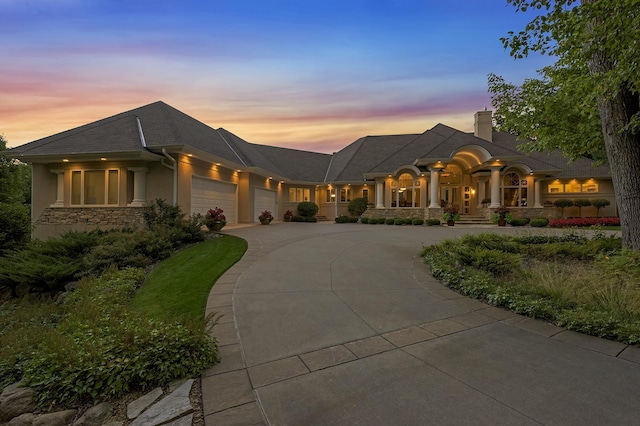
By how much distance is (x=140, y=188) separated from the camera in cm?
1309

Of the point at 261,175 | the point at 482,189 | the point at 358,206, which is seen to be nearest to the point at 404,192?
the point at 358,206

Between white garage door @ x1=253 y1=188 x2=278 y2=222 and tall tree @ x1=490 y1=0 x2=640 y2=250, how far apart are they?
47.8ft

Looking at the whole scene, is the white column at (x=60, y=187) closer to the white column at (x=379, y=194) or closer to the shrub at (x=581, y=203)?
the white column at (x=379, y=194)

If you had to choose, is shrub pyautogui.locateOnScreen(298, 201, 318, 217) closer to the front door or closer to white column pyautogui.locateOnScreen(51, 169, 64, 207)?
the front door

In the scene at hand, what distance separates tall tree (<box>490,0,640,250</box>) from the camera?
5.41 m

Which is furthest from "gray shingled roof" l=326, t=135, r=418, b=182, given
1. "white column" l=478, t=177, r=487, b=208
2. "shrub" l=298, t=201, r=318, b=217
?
"white column" l=478, t=177, r=487, b=208

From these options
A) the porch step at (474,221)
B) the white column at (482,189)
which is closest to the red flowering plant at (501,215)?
the porch step at (474,221)

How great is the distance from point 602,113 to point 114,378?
Answer: 34.1 feet

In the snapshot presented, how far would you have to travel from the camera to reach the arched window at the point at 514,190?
21.3 metres

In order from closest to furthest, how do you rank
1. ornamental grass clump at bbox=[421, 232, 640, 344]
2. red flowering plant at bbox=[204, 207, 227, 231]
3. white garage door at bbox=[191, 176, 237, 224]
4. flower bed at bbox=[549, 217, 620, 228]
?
ornamental grass clump at bbox=[421, 232, 640, 344] → red flowering plant at bbox=[204, 207, 227, 231] → white garage door at bbox=[191, 176, 237, 224] → flower bed at bbox=[549, 217, 620, 228]

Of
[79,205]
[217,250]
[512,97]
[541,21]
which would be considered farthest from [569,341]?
[79,205]

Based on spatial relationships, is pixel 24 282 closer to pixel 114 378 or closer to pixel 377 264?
pixel 114 378

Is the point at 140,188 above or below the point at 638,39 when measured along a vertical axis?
below

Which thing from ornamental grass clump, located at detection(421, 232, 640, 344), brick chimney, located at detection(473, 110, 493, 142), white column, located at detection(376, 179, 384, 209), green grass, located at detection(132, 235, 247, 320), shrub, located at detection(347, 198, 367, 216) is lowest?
green grass, located at detection(132, 235, 247, 320)
